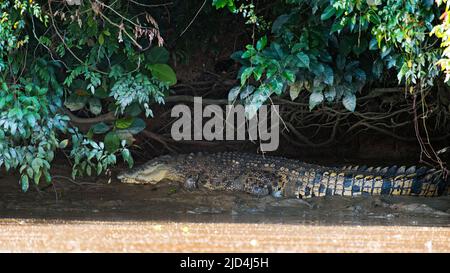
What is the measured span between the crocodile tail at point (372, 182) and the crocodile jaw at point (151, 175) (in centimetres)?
134

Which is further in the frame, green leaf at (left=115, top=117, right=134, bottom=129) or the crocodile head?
the crocodile head

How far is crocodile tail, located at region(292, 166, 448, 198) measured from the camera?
230 inches

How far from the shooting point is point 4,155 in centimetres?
479

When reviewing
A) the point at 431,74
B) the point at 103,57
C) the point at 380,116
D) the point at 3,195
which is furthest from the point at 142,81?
the point at 380,116

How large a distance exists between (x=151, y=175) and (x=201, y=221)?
229 cm

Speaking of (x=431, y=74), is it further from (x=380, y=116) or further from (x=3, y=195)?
(x=3, y=195)

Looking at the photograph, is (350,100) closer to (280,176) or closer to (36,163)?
(280,176)

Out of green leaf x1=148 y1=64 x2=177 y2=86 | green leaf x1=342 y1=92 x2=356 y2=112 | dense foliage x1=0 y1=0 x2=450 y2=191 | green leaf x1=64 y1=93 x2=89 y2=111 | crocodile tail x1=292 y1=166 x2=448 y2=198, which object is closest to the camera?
dense foliage x1=0 y1=0 x2=450 y2=191

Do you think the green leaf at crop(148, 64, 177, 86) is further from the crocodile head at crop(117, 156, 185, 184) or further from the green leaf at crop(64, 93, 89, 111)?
the crocodile head at crop(117, 156, 185, 184)

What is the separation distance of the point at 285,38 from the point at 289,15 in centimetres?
16

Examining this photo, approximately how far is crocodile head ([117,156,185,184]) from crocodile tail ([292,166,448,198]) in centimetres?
133

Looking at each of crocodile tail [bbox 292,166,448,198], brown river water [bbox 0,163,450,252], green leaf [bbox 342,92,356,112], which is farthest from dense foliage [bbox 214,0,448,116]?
crocodile tail [bbox 292,166,448,198]

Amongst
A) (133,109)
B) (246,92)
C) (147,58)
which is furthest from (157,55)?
(246,92)

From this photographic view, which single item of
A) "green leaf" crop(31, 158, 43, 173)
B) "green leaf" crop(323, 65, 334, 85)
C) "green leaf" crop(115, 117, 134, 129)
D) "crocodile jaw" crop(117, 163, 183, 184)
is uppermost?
"green leaf" crop(323, 65, 334, 85)
